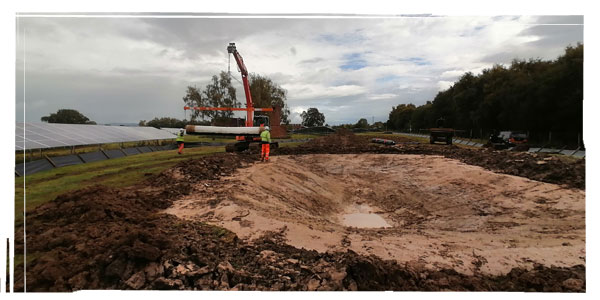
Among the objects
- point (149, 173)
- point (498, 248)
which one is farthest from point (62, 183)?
point (498, 248)

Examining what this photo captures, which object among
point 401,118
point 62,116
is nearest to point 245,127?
point 62,116

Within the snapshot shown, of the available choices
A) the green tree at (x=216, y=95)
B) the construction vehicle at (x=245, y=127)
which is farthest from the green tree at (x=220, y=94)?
the construction vehicle at (x=245, y=127)

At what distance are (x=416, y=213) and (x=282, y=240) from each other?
26.1 ft

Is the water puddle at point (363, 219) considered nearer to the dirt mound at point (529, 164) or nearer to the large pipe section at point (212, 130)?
the dirt mound at point (529, 164)

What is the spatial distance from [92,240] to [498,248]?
26.1 feet

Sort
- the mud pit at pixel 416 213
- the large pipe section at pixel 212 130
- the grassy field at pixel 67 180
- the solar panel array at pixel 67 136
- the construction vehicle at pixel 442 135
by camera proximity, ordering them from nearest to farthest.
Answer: the mud pit at pixel 416 213 → the grassy field at pixel 67 180 → the solar panel array at pixel 67 136 → the large pipe section at pixel 212 130 → the construction vehicle at pixel 442 135

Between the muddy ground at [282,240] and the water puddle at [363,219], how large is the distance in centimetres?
15

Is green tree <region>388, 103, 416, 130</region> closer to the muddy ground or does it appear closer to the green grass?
the muddy ground

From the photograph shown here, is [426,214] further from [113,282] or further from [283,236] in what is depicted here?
[113,282]

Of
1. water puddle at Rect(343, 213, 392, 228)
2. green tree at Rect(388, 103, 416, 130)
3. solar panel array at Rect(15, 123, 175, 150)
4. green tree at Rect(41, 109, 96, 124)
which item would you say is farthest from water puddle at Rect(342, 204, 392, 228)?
green tree at Rect(388, 103, 416, 130)

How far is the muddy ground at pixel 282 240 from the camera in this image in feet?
13.5

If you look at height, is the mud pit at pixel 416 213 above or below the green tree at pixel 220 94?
below

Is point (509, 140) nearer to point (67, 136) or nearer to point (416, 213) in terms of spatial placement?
point (416, 213)

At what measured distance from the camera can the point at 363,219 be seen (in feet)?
36.7
